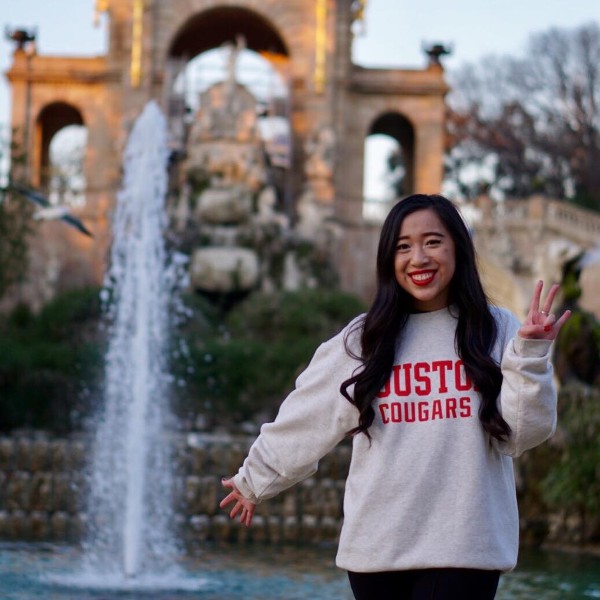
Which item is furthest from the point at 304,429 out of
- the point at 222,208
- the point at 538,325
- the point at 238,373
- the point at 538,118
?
the point at 538,118

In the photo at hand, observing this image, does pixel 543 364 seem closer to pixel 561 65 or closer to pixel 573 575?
pixel 573 575

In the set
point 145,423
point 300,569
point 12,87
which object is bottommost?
point 300,569

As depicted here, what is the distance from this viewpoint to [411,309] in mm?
3979

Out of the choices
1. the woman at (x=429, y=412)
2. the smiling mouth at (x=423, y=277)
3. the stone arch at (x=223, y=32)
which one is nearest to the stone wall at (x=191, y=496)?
the woman at (x=429, y=412)

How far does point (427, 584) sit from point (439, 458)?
33 centimetres

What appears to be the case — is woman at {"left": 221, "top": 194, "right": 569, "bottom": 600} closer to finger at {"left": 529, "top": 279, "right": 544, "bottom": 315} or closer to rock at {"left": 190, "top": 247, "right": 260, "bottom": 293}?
finger at {"left": 529, "top": 279, "right": 544, "bottom": 315}

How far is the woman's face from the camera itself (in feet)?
12.7

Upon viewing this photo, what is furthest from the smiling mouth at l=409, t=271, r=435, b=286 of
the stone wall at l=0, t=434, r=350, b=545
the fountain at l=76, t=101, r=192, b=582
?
the stone wall at l=0, t=434, r=350, b=545

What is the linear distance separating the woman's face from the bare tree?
4122cm

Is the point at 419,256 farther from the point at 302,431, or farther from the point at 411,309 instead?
the point at 302,431

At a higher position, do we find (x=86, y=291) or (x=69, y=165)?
(x=69, y=165)

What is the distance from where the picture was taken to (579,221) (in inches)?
1328

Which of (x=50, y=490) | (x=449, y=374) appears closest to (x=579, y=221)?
(x=50, y=490)

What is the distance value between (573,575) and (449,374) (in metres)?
7.66
